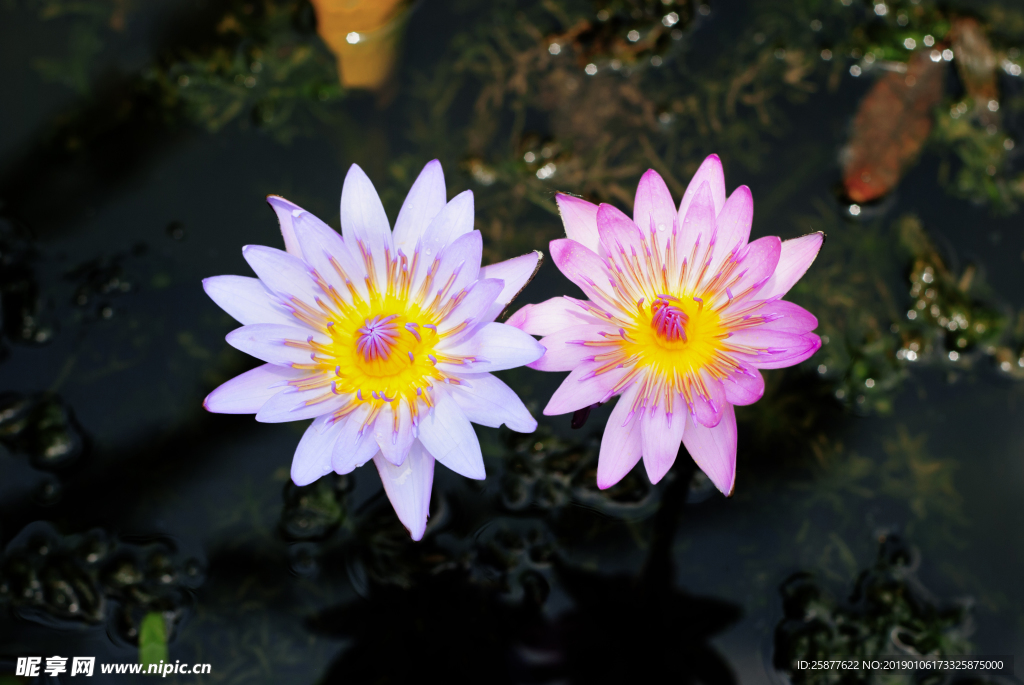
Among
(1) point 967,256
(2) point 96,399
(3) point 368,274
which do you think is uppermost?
(1) point 967,256

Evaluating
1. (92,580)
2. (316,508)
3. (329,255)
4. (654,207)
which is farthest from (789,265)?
(92,580)

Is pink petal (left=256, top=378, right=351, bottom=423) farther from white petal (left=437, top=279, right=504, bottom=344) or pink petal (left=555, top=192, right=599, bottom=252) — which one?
pink petal (left=555, top=192, right=599, bottom=252)

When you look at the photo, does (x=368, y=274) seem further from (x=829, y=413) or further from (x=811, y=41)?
(x=811, y=41)

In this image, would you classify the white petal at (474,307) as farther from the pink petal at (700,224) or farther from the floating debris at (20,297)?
the floating debris at (20,297)

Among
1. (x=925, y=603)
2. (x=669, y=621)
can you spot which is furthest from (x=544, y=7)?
(x=925, y=603)

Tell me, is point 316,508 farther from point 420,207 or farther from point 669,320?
point 669,320
